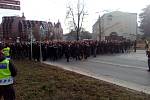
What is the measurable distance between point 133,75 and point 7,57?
11960 mm

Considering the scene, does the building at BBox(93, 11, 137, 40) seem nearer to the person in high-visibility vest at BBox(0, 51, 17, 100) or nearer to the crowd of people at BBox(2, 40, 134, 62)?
the crowd of people at BBox(2, 40, 134, 62)

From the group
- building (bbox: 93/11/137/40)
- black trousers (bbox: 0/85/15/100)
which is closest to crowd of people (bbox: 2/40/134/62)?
black trousers (bbox: 0/85/15/100)

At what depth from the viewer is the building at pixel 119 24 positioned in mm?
99750

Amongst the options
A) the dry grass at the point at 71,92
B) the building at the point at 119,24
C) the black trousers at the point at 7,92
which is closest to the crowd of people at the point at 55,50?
the dry grass at the point at 71,92

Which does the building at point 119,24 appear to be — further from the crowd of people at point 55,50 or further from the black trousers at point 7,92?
the black trousers at point 7,92

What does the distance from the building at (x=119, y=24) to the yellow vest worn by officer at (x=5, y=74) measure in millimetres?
88652

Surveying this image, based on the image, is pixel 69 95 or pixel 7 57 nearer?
pixel 7 57

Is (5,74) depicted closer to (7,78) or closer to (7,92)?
(7,78)

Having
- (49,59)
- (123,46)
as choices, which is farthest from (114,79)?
(123,46)

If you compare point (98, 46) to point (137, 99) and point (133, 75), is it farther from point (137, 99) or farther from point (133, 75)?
point (137, 99)

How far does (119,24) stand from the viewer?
102000 millimetres

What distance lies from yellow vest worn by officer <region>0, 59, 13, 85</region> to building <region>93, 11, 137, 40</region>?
8865cm

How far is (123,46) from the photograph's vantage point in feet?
160

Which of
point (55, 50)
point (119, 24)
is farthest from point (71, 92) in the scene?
point (119, 24)
